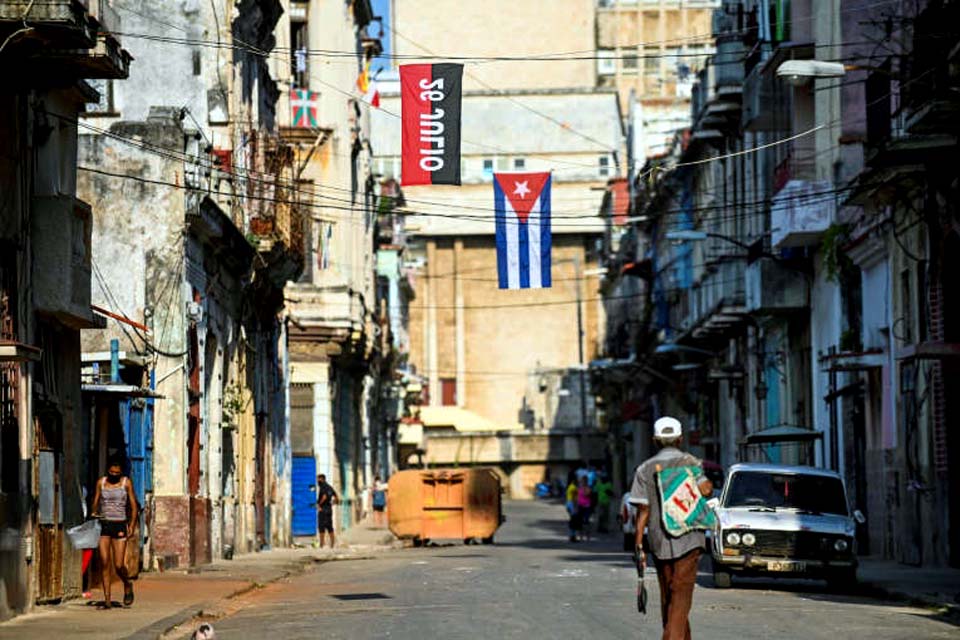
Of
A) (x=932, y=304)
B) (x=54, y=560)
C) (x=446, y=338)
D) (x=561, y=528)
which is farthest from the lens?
(x=446, y=338)

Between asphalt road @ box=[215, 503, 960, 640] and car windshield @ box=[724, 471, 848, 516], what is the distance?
42.7 inches

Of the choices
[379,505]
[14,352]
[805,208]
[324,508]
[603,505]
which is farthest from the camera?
[379,505]

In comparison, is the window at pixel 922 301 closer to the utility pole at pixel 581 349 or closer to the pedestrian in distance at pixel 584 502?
the pedestrian in distance at pixel 584 502

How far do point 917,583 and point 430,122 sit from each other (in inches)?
348

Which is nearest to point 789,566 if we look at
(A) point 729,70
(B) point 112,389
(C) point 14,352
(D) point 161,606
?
(D) point 161,606

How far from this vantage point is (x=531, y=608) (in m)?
20.3

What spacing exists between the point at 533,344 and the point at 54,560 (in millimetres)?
81530

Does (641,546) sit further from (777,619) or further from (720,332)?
(720,332)

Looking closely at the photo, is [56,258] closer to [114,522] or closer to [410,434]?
[114,522]

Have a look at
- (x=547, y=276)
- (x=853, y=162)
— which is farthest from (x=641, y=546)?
(x=853, y=162)

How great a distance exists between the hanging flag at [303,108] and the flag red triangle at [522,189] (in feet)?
44.8

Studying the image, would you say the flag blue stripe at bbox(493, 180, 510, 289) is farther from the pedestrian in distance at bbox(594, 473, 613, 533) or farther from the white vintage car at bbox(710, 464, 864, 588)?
the pedestrian in distance at bbox(594, 473, 613, 533)

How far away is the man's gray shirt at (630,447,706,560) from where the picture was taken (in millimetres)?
14109

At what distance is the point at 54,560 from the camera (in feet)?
72.2
